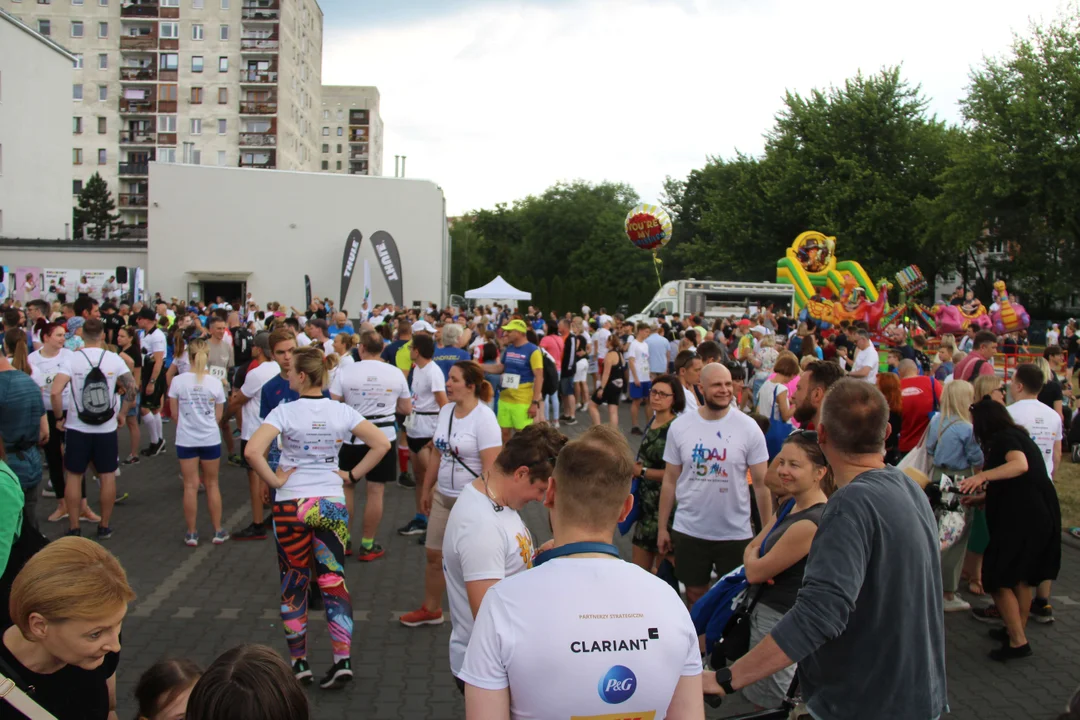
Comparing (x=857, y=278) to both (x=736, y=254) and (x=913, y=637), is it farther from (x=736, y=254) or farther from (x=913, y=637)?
(x=913, y=637)

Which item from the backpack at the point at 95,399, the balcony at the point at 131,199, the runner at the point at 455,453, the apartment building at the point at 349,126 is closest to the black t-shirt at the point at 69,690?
the runner at the point at 455,453

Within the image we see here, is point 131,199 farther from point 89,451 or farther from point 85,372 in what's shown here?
point 89,451

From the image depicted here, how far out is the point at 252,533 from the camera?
8.24 metres

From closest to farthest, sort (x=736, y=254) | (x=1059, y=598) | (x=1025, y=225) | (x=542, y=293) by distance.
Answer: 1. (x=1059, y=598)
2. (x=1025, y=225)
3. (x=736, y=254)
4. (x=542, y=293)

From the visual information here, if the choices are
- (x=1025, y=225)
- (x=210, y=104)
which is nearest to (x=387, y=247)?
(x=1025, y=225)

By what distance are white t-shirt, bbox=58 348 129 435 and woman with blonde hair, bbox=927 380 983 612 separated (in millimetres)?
6935

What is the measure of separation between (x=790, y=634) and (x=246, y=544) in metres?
6.46

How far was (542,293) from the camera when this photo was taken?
5881cm

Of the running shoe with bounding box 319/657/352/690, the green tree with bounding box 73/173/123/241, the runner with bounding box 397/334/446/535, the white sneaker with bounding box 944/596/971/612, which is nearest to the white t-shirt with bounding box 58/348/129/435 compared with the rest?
the runner with bounding box 397/334/446/535

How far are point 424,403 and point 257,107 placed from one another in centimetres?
6842

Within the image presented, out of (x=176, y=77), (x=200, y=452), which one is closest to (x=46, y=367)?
(x=200, y=452)

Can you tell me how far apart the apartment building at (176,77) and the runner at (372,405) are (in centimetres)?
6759

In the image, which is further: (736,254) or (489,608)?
(736,254)

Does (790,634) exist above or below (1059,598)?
above
